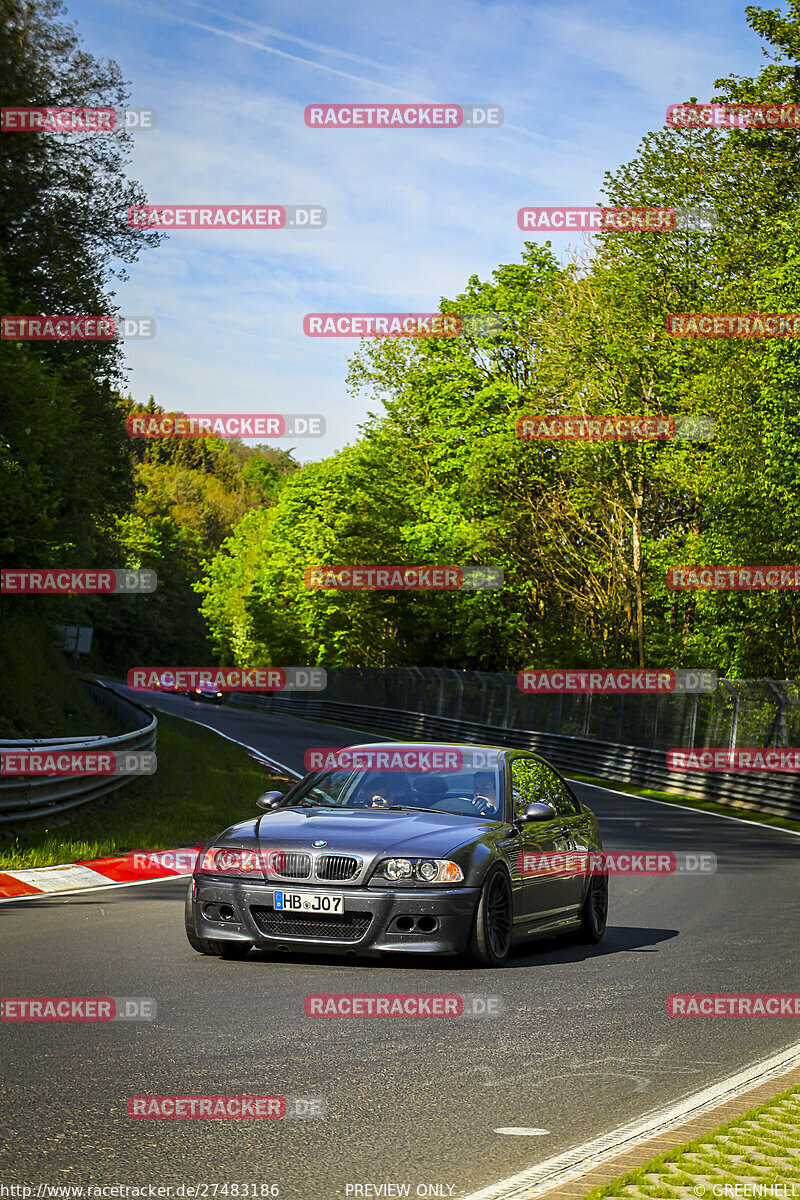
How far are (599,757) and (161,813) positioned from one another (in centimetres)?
2061

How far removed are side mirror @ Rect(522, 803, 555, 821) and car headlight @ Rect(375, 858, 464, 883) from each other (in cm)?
102

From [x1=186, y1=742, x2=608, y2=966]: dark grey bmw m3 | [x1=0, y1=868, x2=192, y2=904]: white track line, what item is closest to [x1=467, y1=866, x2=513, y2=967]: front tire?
[x1=186, y1=742, x2=608, y2=966]: dark grey bmw m3

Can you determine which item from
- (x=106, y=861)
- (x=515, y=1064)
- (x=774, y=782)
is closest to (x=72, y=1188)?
(x=515, y=1064)

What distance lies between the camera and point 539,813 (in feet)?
32.8

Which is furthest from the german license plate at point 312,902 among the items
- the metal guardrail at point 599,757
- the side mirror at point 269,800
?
the metal guardrail at point 599,757

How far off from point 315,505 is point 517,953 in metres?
57.9

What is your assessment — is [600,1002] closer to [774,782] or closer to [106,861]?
[106,861]

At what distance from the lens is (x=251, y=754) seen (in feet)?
114

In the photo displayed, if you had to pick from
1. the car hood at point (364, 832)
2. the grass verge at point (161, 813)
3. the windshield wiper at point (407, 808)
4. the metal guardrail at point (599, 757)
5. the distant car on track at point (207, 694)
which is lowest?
the distant car on track at point (207, 694)

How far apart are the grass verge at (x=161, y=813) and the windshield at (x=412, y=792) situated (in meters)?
4.73

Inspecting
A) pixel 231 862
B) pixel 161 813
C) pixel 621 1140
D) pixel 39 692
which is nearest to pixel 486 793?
pixel 231 862

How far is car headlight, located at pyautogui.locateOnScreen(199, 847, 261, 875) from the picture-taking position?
30.0 feet

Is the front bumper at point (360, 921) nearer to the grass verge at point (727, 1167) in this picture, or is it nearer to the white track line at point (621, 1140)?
the white track line at point (621, 1140)

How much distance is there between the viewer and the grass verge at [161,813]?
49.8 ft
